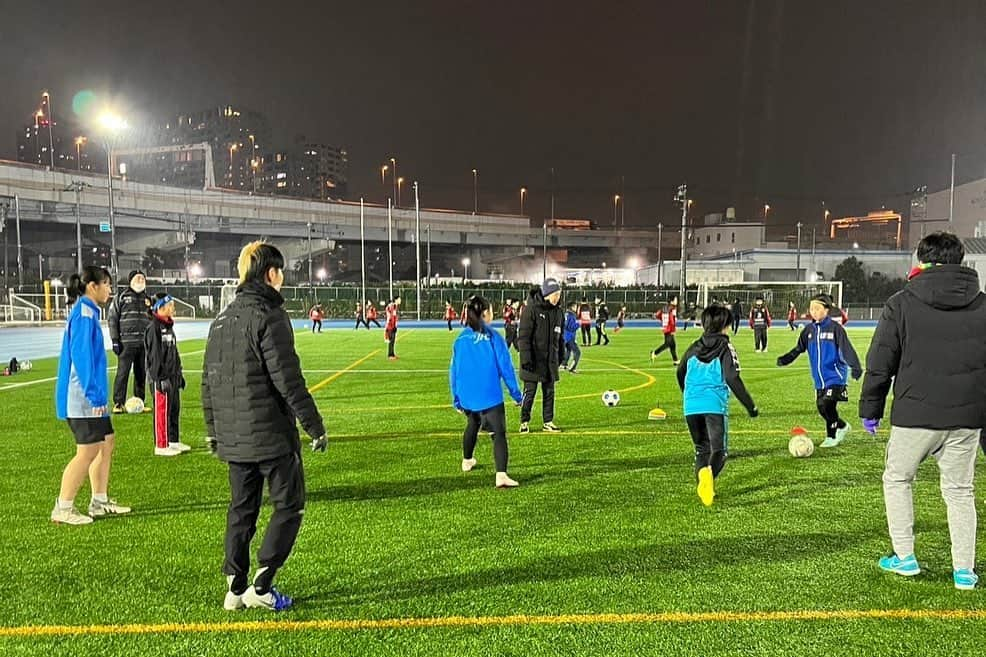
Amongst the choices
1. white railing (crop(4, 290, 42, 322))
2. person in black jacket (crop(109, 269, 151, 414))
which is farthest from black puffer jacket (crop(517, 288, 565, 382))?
white railing (crop(4, 290, 42, 322))

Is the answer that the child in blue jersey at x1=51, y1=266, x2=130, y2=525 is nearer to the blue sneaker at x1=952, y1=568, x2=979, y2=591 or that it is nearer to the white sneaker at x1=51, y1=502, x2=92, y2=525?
the white sneaker at x1=51, y1=502, x2=92, y2=525

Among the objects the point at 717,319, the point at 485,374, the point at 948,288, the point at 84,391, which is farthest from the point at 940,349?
the point at 84,391

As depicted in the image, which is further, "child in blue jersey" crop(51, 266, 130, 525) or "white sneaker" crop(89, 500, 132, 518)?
"white sneaker" crop(89, 500, 132, 518)

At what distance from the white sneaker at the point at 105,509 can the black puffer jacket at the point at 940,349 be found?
20.8ft

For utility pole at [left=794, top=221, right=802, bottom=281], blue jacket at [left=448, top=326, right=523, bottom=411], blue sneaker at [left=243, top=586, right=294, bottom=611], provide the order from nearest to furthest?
1. blue sneaker at [left=243, top=586, right=294, bottom=611]
2. blue jacket at [left=448, top=326, right=523, bottom=411]
3. utility pole at [left=794, top=221, right=802, bottom=281]

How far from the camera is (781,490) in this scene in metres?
6.73

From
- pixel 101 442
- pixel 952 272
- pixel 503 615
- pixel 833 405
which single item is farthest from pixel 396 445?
pixel 952 272

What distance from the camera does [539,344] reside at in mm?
9617

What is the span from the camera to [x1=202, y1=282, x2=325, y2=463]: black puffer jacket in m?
3.77

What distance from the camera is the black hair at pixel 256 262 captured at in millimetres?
3861

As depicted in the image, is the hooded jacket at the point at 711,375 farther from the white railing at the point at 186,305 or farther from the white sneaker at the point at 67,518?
the white railing at the point at 186,305

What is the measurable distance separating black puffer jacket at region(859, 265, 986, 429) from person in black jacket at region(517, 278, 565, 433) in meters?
5.64

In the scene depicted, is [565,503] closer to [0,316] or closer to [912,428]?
[912,428]

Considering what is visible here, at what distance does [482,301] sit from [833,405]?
5043 mm
